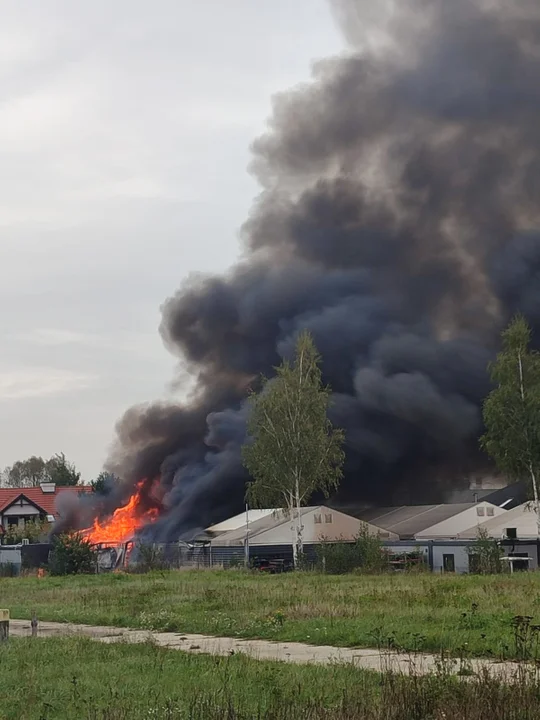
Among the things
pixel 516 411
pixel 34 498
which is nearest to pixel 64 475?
pixel 34 498

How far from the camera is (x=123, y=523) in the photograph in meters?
73.6

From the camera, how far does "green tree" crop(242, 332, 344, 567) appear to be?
56.9m

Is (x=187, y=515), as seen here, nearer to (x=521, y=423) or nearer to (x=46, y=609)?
(x=521, y=423)

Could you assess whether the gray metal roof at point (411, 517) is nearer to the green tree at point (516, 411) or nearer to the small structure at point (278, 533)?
the small structure at point (278, 533)

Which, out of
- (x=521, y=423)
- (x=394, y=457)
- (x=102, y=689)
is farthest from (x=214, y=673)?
(x=394, y=457)

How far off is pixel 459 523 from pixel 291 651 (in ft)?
162

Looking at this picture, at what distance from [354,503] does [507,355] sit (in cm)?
3168

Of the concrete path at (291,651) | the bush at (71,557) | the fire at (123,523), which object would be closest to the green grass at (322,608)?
the concrete path at (291,651)

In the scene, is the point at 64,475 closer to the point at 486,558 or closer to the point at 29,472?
the point at 29,472

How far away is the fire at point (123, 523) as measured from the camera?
231 ft

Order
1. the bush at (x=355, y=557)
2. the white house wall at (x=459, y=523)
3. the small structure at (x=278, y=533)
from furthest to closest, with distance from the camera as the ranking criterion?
the white house wall at (x=459, y=523), the small structure at (x=278, y=533), the bush at (x=355, y=557)

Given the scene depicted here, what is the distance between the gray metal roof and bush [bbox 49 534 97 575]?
71.2 feet

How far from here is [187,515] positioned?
245 feet

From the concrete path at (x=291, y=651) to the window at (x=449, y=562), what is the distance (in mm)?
31292
